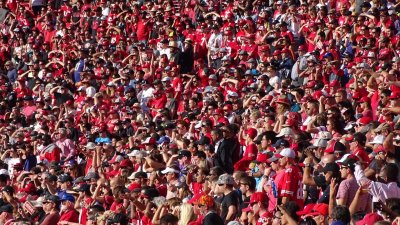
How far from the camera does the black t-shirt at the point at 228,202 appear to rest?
13.8m

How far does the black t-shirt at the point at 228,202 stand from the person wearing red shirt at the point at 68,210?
2052 mm

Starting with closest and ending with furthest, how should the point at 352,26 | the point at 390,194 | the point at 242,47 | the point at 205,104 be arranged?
1. the point at 390,194
2. the point at 205,104
3. the point at 352,26
4. the point at 242,47

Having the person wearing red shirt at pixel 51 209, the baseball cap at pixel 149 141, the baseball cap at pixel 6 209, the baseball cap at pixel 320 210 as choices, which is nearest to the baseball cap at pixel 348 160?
the baseball cap at pixel 320 210

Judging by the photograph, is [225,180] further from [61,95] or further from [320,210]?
[61,95]

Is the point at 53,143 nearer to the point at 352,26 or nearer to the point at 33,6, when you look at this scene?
the point at 352,26

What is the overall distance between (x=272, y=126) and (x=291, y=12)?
6268mm

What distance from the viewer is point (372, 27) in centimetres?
2019

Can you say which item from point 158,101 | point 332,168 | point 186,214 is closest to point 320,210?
point 332,168

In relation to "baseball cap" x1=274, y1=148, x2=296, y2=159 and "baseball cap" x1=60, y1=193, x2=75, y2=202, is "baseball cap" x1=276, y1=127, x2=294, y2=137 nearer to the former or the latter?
"baseball cap" x1=274, y1=148, x2=296, y2=159

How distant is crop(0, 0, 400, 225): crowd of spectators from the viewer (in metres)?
13.7

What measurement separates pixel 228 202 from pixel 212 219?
0.84m

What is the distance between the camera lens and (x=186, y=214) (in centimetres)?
1344

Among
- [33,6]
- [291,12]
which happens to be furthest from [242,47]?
[33,6]

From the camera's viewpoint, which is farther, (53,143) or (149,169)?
(53,143)
